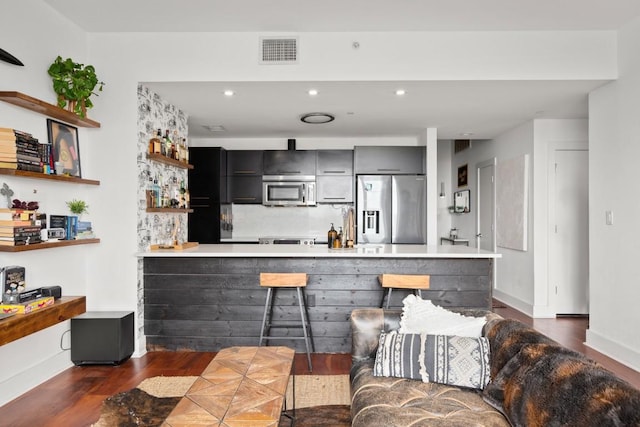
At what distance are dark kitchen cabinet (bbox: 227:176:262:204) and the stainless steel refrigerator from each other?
1507 millimetres

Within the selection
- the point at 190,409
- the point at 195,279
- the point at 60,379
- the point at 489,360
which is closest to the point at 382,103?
the point at 195,279

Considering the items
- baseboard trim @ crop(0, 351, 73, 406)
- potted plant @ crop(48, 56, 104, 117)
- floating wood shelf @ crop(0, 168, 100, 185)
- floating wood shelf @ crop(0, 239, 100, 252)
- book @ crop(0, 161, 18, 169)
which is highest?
potted plant @ crop(48, 56, 104, 117)

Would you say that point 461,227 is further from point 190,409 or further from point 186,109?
point 190,409

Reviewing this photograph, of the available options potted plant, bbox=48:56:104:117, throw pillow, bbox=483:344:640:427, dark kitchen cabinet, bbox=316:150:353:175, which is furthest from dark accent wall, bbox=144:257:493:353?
dark kitchen cabinet, bbox=316:150:353:175

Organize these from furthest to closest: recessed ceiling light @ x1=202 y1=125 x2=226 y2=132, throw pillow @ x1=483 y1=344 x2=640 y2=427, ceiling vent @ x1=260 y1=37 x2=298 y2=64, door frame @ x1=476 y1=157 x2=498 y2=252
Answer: door frame @ x1=476 y1=157 x2=498 y2=252 → recessed ceiling light @ x1=202 y1=125 x2=226 y2=132 → ceiling vent @ x1=260 y1=37 x2=298 y2=64 → throw pillow @ x1=483 y1=344 x2=640 y2=427

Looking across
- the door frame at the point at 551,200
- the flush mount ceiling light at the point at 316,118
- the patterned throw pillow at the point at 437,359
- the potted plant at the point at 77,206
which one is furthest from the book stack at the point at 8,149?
the door frame at the point at 551,200

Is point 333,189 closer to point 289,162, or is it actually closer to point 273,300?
point 289,162

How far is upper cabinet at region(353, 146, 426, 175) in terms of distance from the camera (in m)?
5.75

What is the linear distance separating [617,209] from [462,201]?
3.66 m

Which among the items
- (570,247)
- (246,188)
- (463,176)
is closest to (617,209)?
(570,247)

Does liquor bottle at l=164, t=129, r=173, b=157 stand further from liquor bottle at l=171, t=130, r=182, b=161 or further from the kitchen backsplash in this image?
the kitchen backsplash

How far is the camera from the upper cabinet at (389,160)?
575 centimetres

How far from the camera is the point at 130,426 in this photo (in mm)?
2400

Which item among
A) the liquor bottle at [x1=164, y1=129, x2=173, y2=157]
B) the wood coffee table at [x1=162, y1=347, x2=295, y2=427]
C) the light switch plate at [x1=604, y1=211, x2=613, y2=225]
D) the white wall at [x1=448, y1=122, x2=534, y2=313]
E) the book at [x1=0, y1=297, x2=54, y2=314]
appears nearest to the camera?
the wood coffee table at [x1=162, y1=347, x2=295, y2=427]
